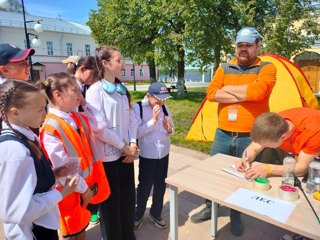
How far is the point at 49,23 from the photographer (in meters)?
38.1

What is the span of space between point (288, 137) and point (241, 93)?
678 millimetres

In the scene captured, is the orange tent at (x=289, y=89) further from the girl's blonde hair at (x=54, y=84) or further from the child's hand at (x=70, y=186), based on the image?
the child's hand at (x=70, y=186)

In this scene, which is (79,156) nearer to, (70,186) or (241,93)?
(70,186)

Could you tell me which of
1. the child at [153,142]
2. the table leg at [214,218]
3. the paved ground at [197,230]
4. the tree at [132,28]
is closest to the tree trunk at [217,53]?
the tree at [132,28]

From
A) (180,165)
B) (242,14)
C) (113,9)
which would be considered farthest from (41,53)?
(180,165)

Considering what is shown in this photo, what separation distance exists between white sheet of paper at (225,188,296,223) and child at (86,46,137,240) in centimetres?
97

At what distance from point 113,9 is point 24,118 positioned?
1504 cm

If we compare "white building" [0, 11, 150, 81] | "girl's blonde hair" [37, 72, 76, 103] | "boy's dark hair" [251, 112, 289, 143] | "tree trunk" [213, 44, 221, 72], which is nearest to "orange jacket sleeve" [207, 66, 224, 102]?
"boy's dark hair" [251, 112, 289, 143]

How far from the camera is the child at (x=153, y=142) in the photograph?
2.63 m

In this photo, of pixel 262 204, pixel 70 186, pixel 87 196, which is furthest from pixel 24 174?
pixel 262 204

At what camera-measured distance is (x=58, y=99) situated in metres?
1.88

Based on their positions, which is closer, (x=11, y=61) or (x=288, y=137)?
(x=288, y=137)

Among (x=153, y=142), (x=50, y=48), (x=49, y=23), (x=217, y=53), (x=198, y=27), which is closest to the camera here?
(x=153, y=142)

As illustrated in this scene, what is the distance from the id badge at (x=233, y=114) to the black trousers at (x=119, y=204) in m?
1.13
